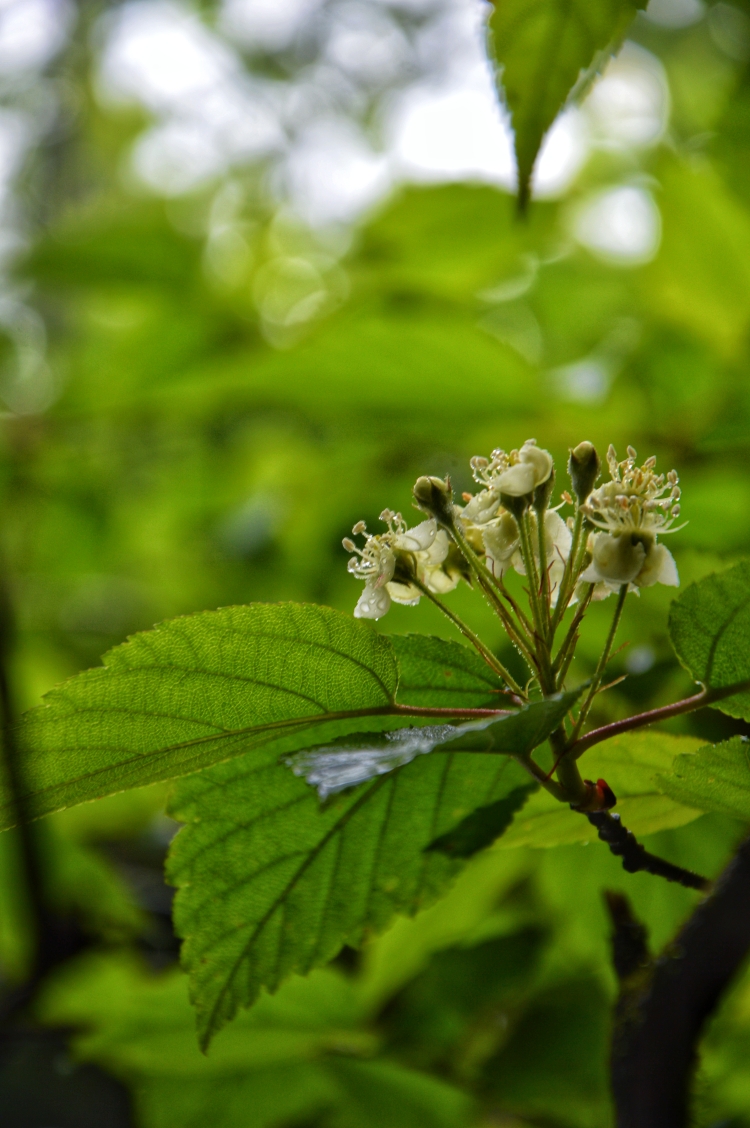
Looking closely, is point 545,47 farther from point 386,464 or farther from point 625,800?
point 386,464

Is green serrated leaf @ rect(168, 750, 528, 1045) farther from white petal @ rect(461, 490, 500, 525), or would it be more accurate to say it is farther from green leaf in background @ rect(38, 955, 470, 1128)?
green leaf in background @ rect(38, 955, 470, 1128)

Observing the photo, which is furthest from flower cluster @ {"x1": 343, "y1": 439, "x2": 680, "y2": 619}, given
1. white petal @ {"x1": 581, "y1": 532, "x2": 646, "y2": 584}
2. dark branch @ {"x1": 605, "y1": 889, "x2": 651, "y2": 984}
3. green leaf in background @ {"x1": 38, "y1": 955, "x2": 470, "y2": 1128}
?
green leaf in background @ {"x1": 38, "y1": 955, "x2": 470, "y2": 1128}

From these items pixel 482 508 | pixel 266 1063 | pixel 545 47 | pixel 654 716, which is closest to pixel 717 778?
pixel 654 716

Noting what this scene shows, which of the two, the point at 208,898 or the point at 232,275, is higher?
the point at 208,898

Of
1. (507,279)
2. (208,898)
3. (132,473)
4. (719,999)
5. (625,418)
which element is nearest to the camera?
(719,999)

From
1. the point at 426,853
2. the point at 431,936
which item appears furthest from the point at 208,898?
the point at 431,936

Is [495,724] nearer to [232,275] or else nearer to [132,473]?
[132,473]

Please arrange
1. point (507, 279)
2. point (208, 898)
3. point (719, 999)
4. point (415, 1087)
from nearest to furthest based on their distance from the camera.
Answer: point (719, 999) < point (208, 898) < point (415, 1087) < point (507, 279)

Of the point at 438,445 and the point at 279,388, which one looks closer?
the point at 279,388
